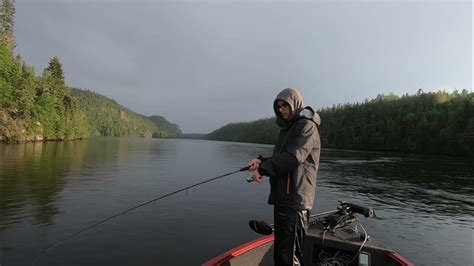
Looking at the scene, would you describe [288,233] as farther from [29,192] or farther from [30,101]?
[30,101]

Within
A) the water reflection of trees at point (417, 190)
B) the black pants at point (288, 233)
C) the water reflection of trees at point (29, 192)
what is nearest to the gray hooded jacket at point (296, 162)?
the black pants at point (288, 233)

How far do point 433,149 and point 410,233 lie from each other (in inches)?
3389

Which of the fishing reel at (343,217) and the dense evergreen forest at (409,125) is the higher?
the dense evergreen forest at (409,125)

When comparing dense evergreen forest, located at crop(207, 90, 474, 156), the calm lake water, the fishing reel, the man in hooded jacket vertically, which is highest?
dense evergreen forest, located at crop(207, 90, 474, 156)

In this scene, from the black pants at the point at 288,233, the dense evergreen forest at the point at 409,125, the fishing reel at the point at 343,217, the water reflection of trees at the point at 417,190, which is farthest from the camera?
the dense evergreen forest at the point at 409,125

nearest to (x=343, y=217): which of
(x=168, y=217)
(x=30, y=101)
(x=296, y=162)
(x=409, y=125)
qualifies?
(x=296, y=162)

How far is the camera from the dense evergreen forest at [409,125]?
3148 inches

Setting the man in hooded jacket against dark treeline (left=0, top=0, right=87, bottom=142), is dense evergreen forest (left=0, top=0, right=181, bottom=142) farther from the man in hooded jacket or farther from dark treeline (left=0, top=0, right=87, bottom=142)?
the man in hooded jacket

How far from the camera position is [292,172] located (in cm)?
400

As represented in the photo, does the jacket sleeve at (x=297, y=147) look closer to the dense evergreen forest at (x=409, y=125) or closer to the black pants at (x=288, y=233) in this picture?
the black pants at (x=288, y=233)

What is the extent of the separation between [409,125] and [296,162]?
10858cm

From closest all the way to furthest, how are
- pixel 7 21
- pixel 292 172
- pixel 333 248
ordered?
pixel 292 172 < pixel 333 248 < pixel 7 21

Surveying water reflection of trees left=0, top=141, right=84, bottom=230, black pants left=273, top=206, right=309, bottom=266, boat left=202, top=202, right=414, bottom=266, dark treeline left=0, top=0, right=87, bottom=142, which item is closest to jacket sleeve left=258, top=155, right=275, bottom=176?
black pants left=273, top=206, right=309, bottom=266

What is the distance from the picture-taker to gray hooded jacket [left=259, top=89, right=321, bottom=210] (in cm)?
392
